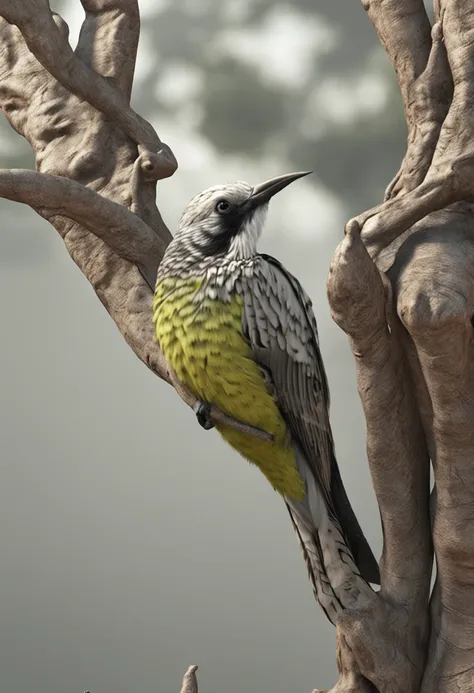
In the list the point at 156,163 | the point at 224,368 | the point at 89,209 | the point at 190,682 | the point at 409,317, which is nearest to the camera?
the point at 409,317

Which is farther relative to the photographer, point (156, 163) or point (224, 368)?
point (156, 163)

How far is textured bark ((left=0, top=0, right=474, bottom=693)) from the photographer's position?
2686 mm

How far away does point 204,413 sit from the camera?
295 cm

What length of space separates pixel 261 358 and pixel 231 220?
44cm

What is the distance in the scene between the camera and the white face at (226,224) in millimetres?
2980

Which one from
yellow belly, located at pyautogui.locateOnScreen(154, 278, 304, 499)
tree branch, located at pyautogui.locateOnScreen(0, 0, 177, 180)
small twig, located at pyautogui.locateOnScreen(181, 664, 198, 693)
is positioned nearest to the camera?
yellow belly, located at pyautogui.locateOnScreen(154, 278, 304, 499)

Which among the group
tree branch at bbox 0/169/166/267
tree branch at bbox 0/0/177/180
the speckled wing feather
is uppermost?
tree branch at bbox 0/0/177/180

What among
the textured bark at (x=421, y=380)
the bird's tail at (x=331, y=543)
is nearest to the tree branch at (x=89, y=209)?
the textured bark at (x=421, y=380)

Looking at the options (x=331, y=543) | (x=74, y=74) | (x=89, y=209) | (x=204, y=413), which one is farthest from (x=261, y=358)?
(x=74, y=74)

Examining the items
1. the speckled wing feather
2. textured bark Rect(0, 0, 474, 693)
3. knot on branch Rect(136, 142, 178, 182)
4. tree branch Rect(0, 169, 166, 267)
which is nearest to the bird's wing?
the speckled wing feather

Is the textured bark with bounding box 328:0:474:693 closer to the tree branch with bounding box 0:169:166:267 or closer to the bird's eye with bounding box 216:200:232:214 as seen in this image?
the bird's eye with bounding box 216:200:232:214

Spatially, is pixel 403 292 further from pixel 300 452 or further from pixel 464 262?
pixel 300 452

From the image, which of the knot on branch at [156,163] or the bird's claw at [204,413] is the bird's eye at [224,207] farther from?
the knot on branch at [156,163]

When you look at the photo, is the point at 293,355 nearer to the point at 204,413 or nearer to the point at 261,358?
the point at 261,358
